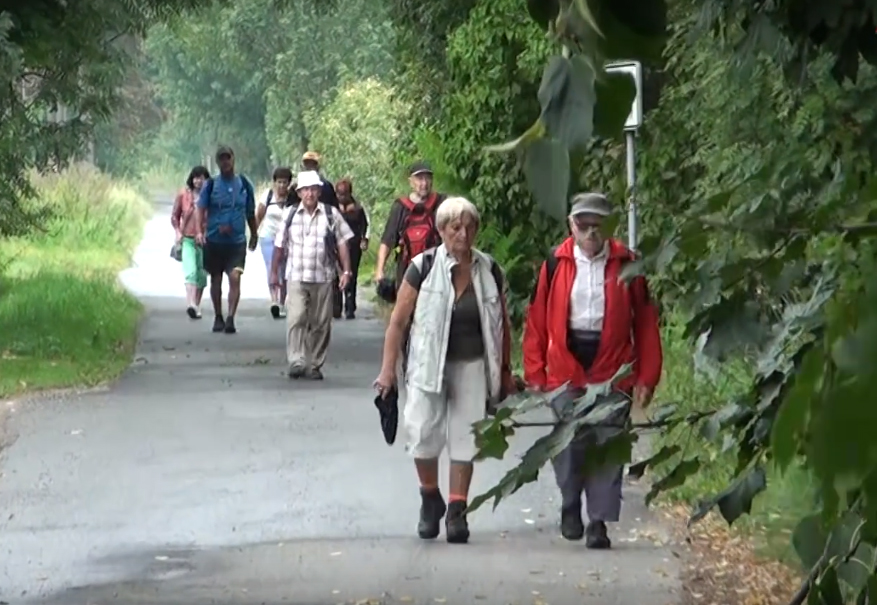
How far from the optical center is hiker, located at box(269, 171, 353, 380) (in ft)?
50.6

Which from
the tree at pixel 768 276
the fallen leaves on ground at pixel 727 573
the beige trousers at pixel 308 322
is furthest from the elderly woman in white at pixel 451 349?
the beige trousers at pixel 308 322

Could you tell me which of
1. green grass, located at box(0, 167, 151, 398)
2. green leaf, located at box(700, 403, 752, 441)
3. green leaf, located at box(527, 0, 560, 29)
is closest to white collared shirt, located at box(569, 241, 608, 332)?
green leaf, located at box(700, 403, 752, 441)

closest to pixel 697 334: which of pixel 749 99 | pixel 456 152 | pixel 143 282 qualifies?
pixel 749 99

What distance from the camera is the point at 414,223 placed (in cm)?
1457

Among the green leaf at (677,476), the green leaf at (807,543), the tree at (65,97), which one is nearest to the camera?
the green leaf at (807,543)

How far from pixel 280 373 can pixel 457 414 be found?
728 cm

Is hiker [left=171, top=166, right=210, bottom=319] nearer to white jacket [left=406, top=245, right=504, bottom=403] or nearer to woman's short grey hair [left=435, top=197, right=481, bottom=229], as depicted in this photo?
white jacket [left=406, top=245, right=504, bottom=403]

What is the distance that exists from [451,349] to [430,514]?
856mm

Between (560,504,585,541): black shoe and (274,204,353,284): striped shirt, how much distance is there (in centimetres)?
635

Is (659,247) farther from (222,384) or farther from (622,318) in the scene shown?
(222,384)

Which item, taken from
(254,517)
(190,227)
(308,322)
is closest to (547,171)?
(254,517)

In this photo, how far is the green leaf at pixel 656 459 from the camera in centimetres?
339

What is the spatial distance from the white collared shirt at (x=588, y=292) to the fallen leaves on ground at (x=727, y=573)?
1071 mm

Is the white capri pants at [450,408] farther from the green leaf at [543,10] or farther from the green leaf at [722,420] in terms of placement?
the green leaf at [543,10]
